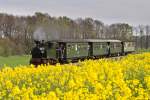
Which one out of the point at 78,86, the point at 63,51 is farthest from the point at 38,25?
the point at 78,86

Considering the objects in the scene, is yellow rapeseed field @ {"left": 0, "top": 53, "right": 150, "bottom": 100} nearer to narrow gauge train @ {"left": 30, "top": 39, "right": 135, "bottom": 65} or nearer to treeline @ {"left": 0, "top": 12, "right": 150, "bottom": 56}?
narrow gauge train @ {"left": 30, "top": 39, "right": 135, "bottom": 65}

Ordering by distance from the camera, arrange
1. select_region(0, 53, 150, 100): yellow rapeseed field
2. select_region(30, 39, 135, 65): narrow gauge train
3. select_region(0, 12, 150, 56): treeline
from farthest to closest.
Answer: select_region(0, 12, 150, 56): treeline → select_region(30, 39, 135, 65): narrow gauge train → select_region(0, 53, 150, 100): yellow rapeseed field

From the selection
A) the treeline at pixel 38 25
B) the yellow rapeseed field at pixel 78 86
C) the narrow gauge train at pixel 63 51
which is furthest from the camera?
the treeline at pixel 38 25

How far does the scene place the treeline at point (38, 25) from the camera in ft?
249

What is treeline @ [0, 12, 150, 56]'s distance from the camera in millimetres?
75794

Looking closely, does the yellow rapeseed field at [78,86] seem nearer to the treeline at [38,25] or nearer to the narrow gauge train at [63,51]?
the narrow gauge train at [63,51]

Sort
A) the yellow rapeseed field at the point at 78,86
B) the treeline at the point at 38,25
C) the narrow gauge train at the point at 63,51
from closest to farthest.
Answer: the yellow rapeseed field at the point at 78,86 → the narrow gauge train at the point at 63,51 → the treeline at the point at 38,25

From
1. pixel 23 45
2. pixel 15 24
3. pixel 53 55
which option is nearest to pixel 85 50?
pixel 53 55

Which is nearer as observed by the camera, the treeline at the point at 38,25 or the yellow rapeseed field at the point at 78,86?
the yellow rapeseed field at the point at 78,86

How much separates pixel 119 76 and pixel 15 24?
87.7 metres

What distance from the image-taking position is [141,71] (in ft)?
40.0

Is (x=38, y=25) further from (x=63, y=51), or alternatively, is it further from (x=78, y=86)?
(x=78, y=86)

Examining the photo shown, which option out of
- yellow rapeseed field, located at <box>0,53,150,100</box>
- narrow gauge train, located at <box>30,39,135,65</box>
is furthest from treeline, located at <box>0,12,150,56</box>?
yellow rapeseed field, located at <box>0,53,150,100</box>

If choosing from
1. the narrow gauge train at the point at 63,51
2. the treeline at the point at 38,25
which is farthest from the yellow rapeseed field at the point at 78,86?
the treeline at the point at 38,25
